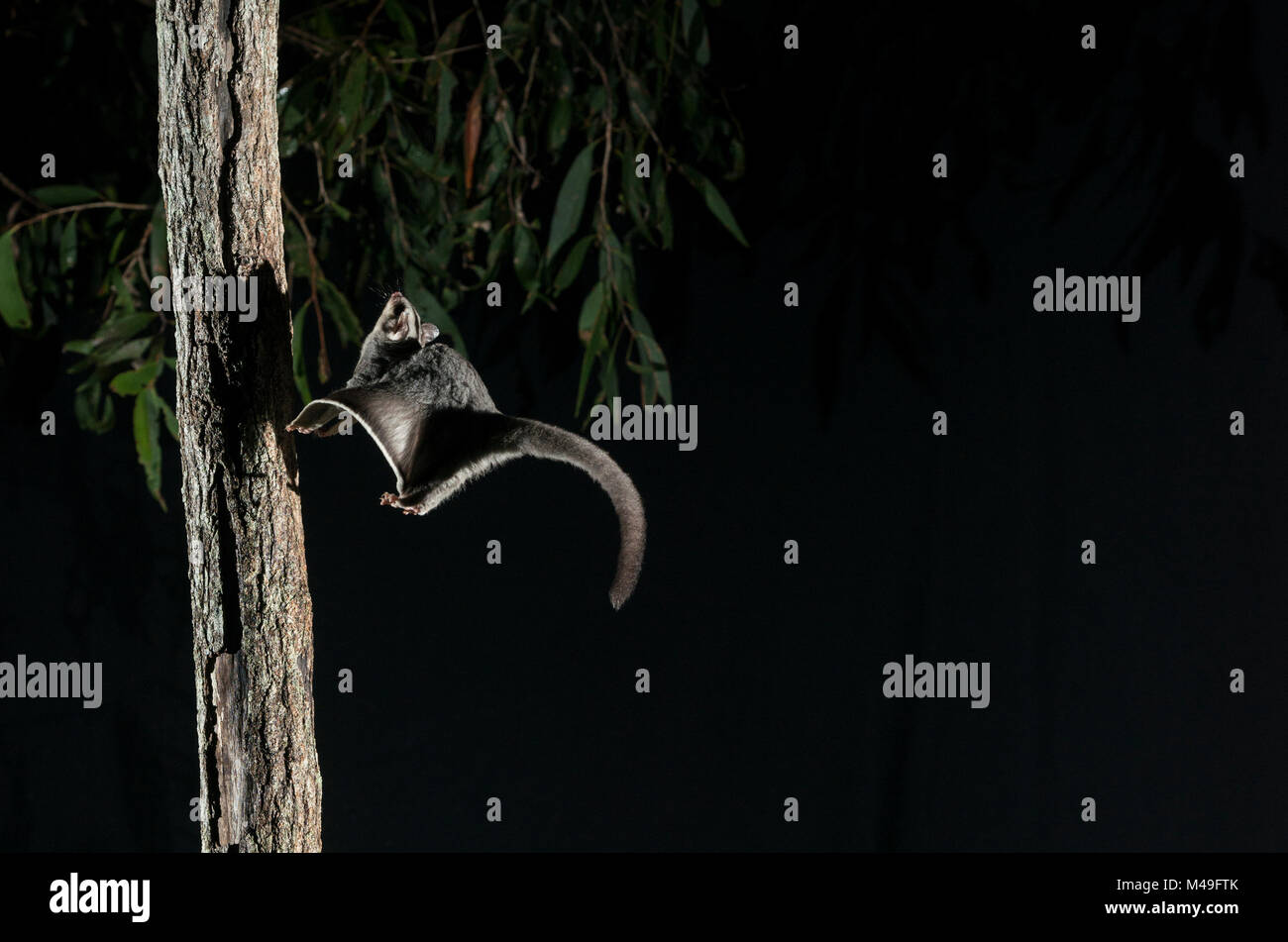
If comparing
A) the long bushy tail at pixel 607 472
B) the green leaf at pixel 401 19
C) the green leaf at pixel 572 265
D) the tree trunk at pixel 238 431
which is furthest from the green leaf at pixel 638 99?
the long bushy tail at pixel 607 472

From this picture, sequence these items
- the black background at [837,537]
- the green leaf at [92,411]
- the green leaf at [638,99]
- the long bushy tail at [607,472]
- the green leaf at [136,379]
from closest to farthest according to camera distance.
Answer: the long bushy tail at [607,472]
the green leaf at [136,379]
the green leaf at [638,99]
the green leaf at [92,411]
the black background at [837,537]

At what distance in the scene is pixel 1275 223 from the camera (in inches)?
72.1

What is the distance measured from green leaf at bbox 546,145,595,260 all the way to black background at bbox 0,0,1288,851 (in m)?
0.45

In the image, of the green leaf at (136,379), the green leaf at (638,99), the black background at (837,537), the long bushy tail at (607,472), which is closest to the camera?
the long bushy tail at (607,472)

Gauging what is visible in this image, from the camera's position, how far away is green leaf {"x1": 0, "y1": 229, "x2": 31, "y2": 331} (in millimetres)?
1371

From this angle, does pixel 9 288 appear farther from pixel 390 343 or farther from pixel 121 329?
pixel 390 343

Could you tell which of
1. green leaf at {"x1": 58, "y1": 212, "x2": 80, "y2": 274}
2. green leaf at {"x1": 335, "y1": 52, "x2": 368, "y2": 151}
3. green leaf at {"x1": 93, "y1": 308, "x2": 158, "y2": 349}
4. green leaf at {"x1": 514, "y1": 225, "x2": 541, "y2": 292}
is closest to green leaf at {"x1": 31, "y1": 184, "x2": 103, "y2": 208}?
green leaf at {"x1": 58, "y1": 212, "x2": 80, "y2": 274}

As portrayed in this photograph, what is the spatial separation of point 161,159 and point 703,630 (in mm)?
1289

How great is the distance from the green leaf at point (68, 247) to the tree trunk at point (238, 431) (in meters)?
0.70

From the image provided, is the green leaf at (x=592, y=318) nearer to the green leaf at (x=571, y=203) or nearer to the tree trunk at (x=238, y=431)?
the green leaf at (x=571, y=203)

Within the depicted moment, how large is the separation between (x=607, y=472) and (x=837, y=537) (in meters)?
1.16

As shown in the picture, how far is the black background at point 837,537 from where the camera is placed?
182 centimetres

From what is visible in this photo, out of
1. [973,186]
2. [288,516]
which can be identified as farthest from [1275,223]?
[288,516]

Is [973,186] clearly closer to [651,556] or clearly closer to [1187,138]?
[1187,138]
